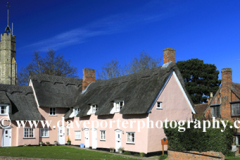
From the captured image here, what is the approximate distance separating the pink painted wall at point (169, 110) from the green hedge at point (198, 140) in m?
2.71

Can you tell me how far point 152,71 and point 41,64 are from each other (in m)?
30.2

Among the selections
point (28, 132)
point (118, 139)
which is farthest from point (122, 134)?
point (28, 132)

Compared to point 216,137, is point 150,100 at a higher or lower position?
higher

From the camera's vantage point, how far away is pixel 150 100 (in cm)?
2283

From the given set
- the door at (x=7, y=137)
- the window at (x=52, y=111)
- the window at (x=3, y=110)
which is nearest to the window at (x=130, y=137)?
the window at (x=52, y=111)

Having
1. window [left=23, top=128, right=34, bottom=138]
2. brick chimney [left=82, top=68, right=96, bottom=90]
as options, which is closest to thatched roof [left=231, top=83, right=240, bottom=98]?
brick chimney [left=82, top=68, right=96, bottom=90]

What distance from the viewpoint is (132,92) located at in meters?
25.4

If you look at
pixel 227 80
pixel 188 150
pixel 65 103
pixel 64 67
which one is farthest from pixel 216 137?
pixel 64 67

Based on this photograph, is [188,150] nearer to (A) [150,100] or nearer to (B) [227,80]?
(A) [150,100]

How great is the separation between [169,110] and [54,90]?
1767 centimetres

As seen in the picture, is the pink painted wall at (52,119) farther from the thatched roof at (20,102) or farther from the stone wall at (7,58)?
the stone wall at (7,58)

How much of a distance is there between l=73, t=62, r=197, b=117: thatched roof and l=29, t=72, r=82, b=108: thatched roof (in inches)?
147

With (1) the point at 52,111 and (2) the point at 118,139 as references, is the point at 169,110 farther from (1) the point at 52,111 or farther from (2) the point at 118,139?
(1) the point at 52,111

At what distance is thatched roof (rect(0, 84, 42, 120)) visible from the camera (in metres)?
30.9
